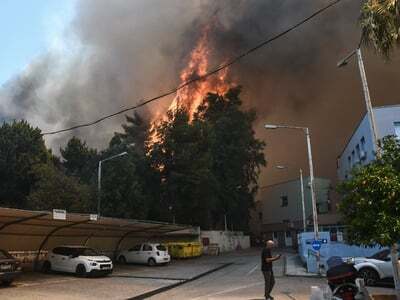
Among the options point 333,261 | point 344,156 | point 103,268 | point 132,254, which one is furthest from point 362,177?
point 344,156

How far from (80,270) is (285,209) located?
6008 cm

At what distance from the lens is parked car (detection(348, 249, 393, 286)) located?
63.2ft

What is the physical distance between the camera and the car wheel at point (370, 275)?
19492mm

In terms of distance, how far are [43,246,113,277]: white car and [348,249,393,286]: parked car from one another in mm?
13177

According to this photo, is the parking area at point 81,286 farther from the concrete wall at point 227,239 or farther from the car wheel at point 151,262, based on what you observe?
the concrete wall at point 227,239

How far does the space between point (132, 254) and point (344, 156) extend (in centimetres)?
3408

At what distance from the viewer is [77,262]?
25.7 m

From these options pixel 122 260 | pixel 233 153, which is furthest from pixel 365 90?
pixel 233 153

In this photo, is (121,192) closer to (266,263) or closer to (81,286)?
(81,286)

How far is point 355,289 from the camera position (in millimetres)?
9461

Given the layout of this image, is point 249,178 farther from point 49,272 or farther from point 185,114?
point 49,272

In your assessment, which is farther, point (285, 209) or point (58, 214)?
point (285, 209)

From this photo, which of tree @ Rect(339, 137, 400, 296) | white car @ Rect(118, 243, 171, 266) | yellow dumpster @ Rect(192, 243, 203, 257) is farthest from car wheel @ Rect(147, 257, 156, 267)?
tree @ Rect(339, 137, 400, 296)

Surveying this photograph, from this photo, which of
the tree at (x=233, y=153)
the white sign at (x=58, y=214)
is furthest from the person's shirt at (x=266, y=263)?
the tree at (x=233, y=153)
